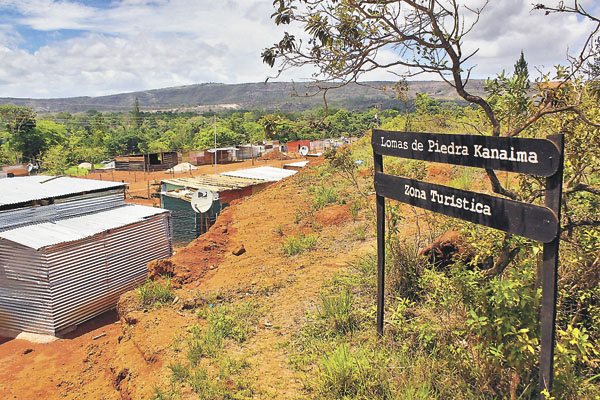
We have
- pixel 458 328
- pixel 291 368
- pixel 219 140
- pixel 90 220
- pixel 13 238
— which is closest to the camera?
pixel 458 328

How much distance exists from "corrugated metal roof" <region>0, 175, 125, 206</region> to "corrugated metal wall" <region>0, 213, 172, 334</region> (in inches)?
63.8

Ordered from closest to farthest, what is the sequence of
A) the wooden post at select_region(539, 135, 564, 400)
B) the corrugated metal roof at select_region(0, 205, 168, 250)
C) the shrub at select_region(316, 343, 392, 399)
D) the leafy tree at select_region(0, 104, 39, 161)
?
1. the wooden post at select_region(539, 135, 564, 400)
2. the shrub at select_region(316, 343, 392, 399)
3. the corrugated metal roof at select_region(0, 205, 168, 250)
4. the leafy tree at select_region(0, 104, 39, 161)

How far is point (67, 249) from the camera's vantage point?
31.8ft

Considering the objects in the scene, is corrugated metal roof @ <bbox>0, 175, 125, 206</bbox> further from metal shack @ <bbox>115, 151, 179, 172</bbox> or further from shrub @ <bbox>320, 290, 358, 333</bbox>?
metal shack @ <bbox>115, 151, 179, 172</bbox>

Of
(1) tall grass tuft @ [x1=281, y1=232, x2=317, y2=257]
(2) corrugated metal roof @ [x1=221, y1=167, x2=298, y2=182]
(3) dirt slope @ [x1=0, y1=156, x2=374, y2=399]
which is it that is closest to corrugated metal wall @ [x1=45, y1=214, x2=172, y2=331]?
(3) dirt slope @ [x1=0, y1=156, x2=374, y2=399]

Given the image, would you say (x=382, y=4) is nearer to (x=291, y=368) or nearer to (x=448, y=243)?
(x=448, y=243)

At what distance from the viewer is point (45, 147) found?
180 ft

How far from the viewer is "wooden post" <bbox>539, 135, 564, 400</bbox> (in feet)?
8.37

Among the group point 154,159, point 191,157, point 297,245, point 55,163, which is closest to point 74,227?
point 297,245

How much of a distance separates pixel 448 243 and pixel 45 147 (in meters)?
61.4

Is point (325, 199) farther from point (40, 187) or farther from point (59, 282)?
point (40, 187)

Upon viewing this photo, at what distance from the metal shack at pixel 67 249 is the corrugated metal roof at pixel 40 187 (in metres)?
0.02

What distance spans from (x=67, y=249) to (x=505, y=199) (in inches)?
382

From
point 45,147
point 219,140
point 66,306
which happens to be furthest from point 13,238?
point 219,140
